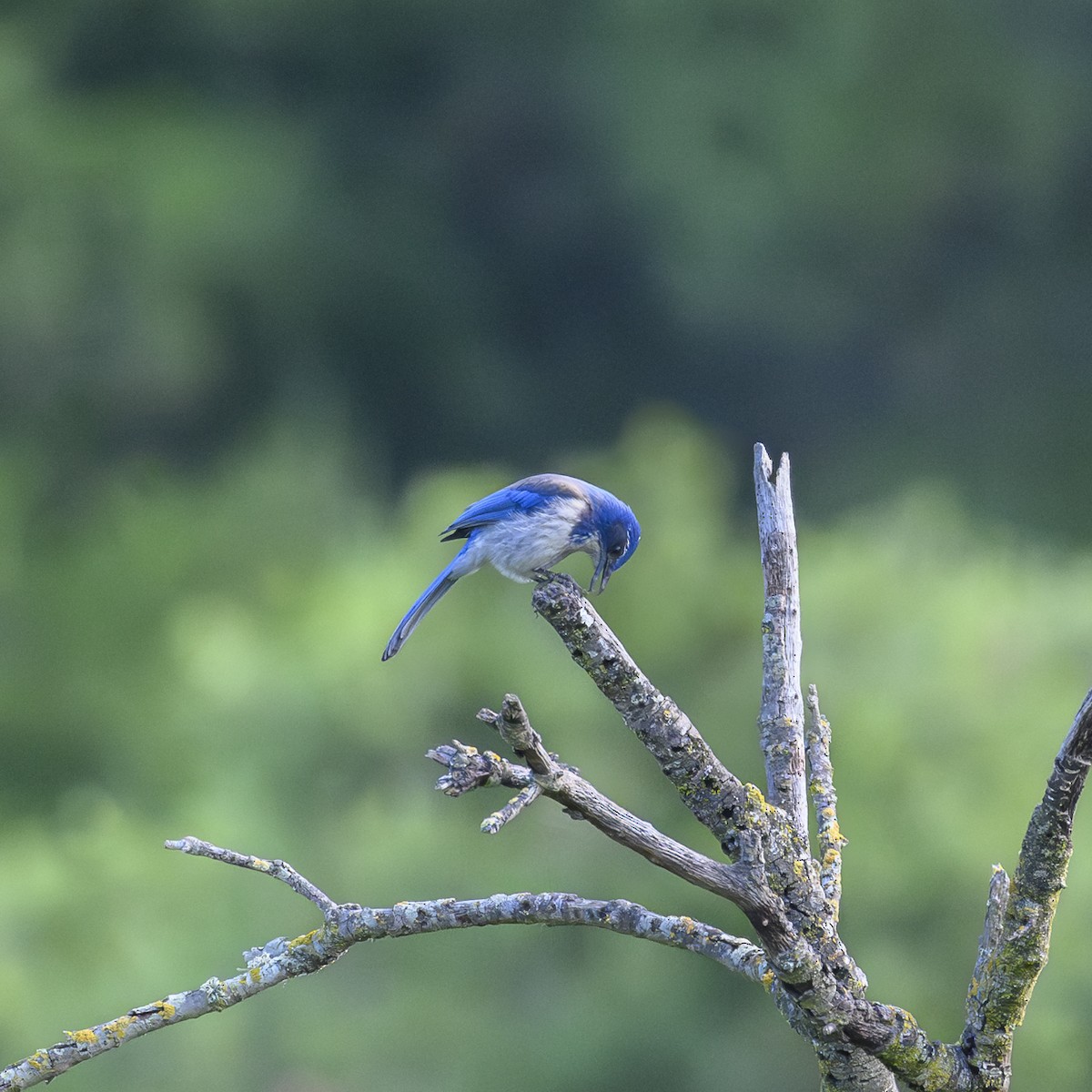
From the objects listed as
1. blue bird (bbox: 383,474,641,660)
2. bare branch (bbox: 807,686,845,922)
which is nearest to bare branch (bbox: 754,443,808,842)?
bare branch (bbox: 807,686,845,922)

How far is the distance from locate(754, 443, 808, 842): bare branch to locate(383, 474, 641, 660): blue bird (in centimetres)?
95

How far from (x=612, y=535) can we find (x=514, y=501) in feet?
0.69

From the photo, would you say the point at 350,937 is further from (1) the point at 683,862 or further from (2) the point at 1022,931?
(2) the point at 1022,931

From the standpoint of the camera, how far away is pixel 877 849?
3.62 meters

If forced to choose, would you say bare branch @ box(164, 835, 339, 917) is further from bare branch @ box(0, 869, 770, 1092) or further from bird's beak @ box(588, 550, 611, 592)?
bird's beak @ box(588, 550, 611, 592)

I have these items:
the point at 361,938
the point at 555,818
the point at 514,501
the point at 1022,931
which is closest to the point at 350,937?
the point at 361,938

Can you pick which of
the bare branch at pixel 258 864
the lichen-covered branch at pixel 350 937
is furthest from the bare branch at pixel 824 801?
the bare branch at pixel 258 864

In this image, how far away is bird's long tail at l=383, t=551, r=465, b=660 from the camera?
2.86 metres

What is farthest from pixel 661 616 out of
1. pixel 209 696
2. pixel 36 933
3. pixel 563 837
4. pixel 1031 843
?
pixel 1031 843

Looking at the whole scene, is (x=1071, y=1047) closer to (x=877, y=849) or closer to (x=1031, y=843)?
(x=877, y=849)

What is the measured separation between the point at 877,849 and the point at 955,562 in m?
1.63

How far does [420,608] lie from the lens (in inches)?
118

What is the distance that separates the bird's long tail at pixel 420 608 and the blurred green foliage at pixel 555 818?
2.82 ft

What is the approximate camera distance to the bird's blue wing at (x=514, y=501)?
3.02 m
